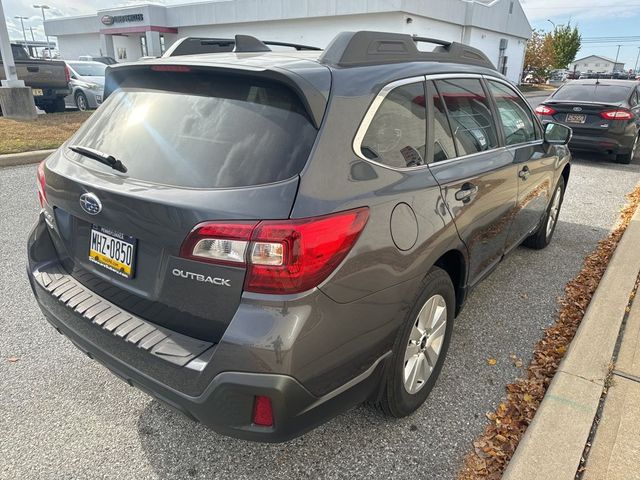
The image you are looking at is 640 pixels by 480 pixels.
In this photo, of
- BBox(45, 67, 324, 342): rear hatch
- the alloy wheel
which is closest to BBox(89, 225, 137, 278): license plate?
BBox(45, 67, 324, 342): rear hatch

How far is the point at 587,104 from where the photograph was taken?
9188 mm

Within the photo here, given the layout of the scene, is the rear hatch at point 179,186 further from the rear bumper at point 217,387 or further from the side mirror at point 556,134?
the side mirror at point 556,134

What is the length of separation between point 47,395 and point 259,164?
6.13 feet

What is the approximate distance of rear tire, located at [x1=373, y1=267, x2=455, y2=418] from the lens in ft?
7.47

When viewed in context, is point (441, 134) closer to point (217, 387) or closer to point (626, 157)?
point (217, 387)

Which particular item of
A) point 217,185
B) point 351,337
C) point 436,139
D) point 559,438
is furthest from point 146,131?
point 559,438

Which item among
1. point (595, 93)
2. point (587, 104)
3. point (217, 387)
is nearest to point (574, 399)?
point (217, 387)

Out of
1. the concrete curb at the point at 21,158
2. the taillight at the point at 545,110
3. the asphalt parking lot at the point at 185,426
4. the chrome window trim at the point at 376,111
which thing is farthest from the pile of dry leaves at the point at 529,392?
the concrete curb at the point at 21,158

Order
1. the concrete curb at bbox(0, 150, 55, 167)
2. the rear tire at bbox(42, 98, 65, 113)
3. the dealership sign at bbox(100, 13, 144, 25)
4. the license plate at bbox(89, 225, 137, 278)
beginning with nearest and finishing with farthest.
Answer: the license plate at bbox(89, 225, 137, 278)
the concrete curb at bbox(0, 150, 55, 167)
the rear tire at bbox(42, 98, 65, 113)
the dealership sign at bbox(100, 13, 144, 25)

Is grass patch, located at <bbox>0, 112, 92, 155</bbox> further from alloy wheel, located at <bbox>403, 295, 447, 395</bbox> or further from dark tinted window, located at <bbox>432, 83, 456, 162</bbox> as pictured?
alloy wheel, located at <bbox>403, 295, 447, 395</bbox>

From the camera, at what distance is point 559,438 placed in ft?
7.68

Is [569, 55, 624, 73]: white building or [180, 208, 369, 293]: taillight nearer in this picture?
[180, 208, 369, 293]: taillight

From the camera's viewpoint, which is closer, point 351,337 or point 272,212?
point 272,212

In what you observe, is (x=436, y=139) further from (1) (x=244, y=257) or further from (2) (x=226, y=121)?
(1) (x=244, y=257)
